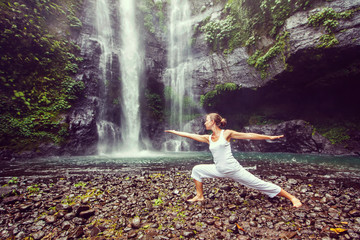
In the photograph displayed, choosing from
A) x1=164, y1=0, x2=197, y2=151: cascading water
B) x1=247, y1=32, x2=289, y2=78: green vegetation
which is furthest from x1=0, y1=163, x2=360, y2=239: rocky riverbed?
x1=164, y1=0, x2=197, y2=151: cascading water

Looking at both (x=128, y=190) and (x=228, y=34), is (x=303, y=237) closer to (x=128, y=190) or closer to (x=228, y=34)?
(x=128, y=190)

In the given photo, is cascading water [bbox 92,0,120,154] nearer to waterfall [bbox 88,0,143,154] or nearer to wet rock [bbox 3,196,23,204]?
waterfall [bbox 88,0,143,154]

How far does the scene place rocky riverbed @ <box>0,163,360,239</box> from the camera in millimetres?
2289

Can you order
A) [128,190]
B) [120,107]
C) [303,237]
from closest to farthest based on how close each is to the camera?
1. [303,237]
2. [128,190]
3. [120,107]

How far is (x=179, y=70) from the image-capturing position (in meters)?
20.0

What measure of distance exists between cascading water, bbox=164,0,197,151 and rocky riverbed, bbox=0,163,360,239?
15.7 metres

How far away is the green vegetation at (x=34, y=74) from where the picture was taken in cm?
1071

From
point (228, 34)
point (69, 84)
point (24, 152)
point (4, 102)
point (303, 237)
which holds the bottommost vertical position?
point (303, 237)

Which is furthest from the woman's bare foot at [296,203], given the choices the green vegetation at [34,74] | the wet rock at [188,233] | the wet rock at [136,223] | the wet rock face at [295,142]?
the green vegetation at [34,74]

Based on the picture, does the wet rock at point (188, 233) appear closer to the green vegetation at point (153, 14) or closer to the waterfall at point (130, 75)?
the waterfall at point (130, 75)

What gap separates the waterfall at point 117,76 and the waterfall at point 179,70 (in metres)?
4.07

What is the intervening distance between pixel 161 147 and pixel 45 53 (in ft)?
44.2

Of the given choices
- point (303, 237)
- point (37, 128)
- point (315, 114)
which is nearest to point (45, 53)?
point (37, 128)

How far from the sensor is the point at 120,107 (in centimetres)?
1725
